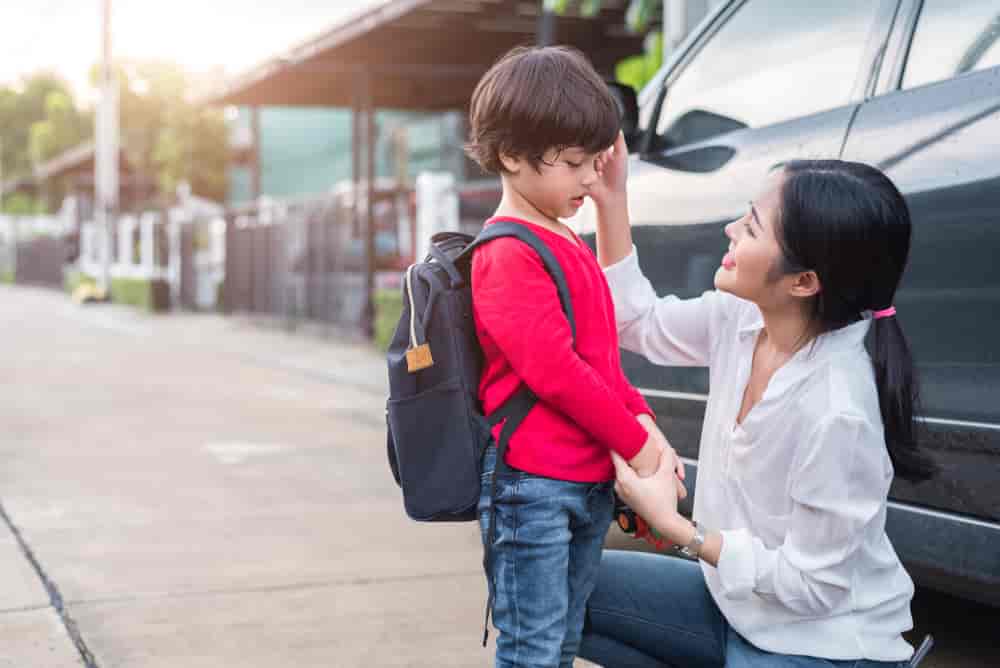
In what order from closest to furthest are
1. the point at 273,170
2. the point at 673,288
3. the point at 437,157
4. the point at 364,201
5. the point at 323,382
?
the point at 673,288
the point at 323,382
the point at 364,201
the point at 437,157
the point at 273,170

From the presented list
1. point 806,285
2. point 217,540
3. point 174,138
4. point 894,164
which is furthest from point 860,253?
point 174,138

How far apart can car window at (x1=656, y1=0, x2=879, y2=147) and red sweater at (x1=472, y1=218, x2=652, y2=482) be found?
1.49 metres

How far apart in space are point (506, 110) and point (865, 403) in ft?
2.53

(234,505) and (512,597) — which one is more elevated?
(512,597)

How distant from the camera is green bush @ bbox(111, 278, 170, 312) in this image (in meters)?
23.0

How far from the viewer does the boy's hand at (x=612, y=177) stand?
260 centimetres

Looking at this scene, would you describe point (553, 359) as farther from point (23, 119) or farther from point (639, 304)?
point (23, 119)

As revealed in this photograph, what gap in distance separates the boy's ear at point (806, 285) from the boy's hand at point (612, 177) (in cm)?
47

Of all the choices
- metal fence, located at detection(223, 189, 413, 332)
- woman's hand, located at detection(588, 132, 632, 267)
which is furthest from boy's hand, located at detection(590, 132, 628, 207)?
metal fence, located at detection(223, 189, 413, 332)

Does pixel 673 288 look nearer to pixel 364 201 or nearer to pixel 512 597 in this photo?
pixel 512 597

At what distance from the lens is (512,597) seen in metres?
2.29

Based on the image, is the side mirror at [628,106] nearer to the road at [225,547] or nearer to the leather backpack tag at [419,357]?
the leather backpack tag at [419,357]

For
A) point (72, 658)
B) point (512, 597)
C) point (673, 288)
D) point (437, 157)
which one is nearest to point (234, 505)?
point (72, 658)

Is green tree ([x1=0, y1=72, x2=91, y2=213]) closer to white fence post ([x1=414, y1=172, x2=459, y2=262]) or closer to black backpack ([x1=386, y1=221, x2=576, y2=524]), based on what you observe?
white fence post ([x1=414, y1=172, x2=459, y2=262])
